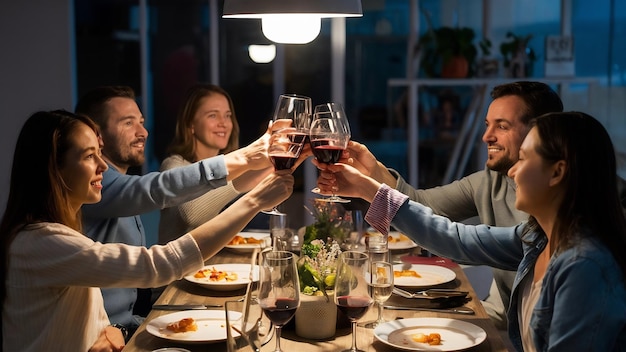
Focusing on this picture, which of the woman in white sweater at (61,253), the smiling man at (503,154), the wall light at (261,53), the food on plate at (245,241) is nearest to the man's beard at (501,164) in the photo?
the smiling man at (503,154)

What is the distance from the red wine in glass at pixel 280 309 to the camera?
5.84 feet

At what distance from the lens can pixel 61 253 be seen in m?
1.99

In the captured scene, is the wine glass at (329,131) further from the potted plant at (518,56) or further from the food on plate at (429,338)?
the potted plant at (518,56)

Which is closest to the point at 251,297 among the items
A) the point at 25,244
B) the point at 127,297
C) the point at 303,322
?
the point at 303,322

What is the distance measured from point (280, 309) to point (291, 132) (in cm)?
70

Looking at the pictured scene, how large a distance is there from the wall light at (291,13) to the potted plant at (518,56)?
2766 millimetres

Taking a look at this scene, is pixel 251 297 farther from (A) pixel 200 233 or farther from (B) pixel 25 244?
(B) pixel 25 244

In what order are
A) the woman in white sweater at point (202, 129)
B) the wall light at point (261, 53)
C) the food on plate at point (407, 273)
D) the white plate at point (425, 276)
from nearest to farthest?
the white plate at point (425, 276)
the food on plate at point (407, 273)
the woman in white sweater at point (202, 129)
the wall light at point (261, 53)

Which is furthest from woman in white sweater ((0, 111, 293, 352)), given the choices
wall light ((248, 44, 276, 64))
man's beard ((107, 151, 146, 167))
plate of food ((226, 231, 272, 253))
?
wall light ((248, 44, 276, 64))

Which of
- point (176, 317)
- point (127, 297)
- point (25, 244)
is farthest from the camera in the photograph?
point (127, 297)

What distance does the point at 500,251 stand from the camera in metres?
2.27

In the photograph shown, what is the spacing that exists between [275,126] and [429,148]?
2.91m

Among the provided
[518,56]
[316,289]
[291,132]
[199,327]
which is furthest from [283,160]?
[518,56]

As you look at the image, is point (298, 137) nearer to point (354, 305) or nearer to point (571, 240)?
point (354, 305)
